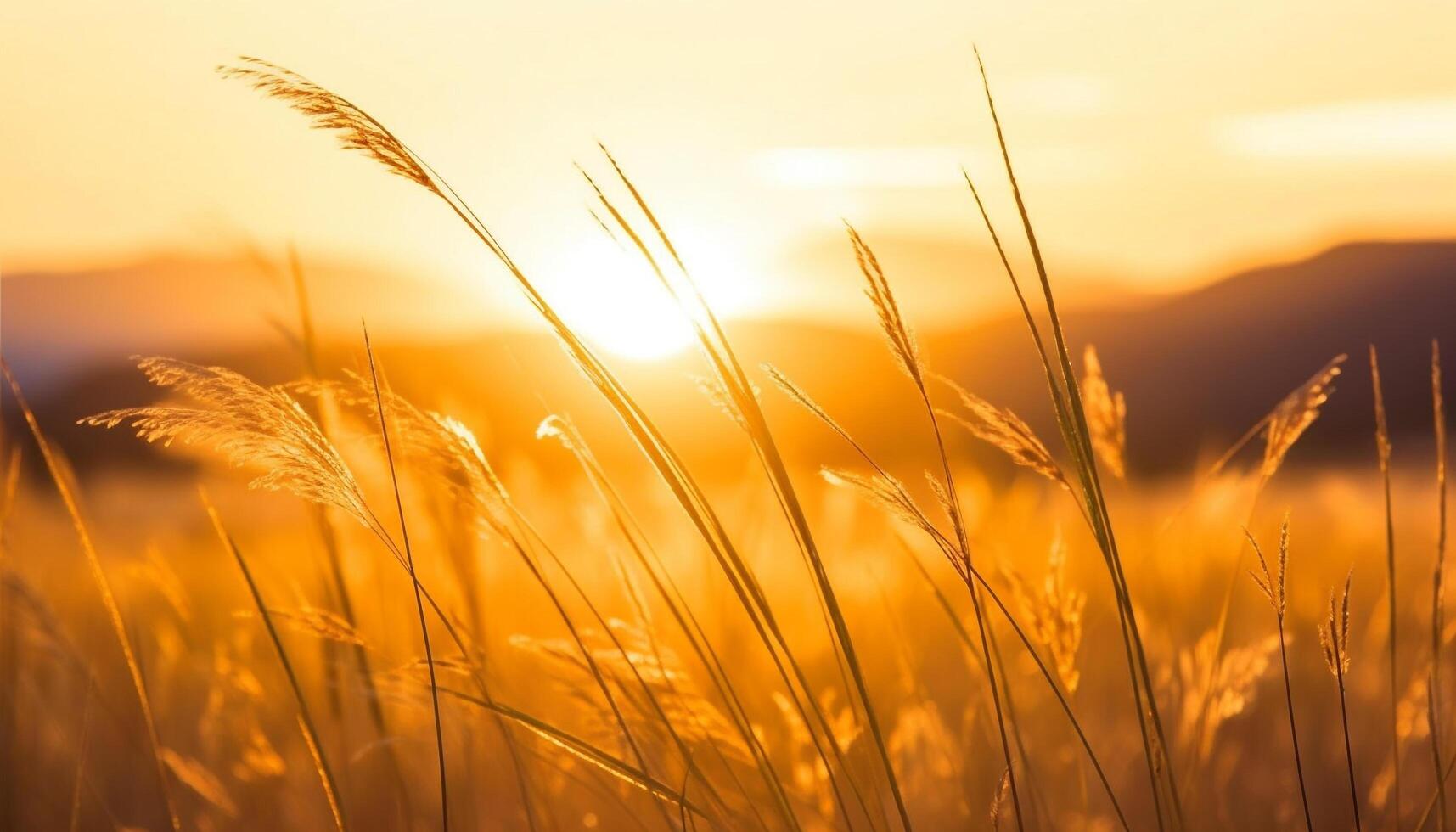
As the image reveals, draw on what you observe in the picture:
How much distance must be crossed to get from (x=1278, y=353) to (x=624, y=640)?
3960cm

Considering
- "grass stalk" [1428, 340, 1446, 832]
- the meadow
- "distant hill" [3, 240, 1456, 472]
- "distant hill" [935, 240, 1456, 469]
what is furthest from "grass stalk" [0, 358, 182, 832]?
"distant hill" [935, 240, 1456, 469]

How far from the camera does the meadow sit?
1156 mm

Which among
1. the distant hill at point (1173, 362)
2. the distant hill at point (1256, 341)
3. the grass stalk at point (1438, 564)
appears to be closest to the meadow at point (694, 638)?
the grass stalk at point (1438, 564)

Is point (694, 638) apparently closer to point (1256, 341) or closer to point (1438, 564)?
point (1438, 564)

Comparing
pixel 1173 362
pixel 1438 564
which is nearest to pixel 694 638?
pixel 1438 564

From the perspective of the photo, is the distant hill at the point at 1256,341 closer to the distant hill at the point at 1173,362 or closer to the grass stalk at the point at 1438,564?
the distant hill at the point at 1173,362

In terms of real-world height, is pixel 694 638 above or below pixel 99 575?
below

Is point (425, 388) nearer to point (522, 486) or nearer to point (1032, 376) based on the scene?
point (522, 486)

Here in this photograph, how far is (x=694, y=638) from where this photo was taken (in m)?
1.25

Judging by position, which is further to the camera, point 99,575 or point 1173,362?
point 1173,362

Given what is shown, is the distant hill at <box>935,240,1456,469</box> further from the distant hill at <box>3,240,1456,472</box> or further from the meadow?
the meadow

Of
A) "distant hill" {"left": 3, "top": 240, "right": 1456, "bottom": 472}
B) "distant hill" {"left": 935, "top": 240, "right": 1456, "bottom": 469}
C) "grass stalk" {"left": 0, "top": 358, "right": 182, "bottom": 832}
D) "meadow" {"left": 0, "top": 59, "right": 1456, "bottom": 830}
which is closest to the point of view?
"meadow" {"left": 0, "top": 59, "right": 1456, "bottom": 830}

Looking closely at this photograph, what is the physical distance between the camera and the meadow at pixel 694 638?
116cm

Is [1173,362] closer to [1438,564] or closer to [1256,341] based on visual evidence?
[1256,341]
